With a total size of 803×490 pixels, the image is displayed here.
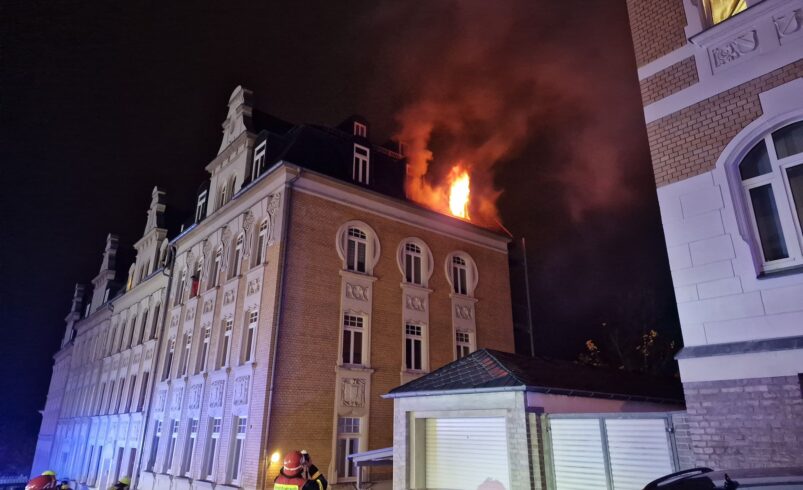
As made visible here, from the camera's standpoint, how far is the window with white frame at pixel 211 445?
1839 centimetres

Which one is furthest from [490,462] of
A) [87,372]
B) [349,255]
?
[87,372]

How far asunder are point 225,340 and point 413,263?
28.1 ft

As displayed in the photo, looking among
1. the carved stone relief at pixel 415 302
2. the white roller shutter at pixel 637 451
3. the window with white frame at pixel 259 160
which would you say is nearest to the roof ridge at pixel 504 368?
the white roller shutter at pixel 637 451

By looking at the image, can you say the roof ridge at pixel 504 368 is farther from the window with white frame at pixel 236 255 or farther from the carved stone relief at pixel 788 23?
the window with white frame at pixel 236 255

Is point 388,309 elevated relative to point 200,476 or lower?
elevated

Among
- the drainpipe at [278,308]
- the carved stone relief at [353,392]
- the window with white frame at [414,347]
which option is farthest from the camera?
the window with white frame at [414,347]

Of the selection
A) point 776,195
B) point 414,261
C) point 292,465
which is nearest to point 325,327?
point 414,261

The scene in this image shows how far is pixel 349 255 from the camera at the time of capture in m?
19.4

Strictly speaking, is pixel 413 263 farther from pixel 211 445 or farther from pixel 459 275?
pixel 211 445

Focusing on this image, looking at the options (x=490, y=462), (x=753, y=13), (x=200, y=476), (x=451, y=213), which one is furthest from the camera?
(x=451, y=213)

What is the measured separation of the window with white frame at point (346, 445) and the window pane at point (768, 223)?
1384 cm

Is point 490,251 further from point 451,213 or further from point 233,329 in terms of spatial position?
point 233,329

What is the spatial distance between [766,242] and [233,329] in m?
17.4

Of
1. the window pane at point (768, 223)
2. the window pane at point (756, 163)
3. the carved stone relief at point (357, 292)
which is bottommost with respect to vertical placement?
the window pane at point (768, 223)
